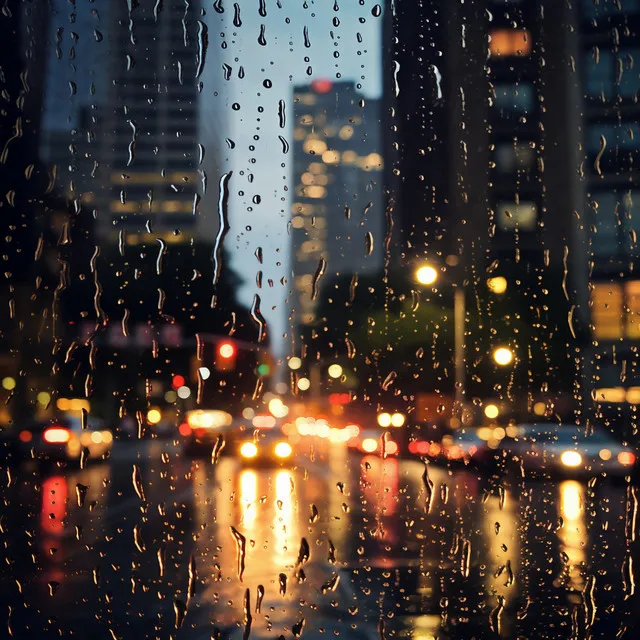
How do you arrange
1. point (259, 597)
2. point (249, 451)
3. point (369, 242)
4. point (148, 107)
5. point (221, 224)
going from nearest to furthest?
point (259, 597)
point (221, 224)
point (148, 107)
point (369, 242)
point (249, 451)

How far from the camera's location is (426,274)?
997 centimetres

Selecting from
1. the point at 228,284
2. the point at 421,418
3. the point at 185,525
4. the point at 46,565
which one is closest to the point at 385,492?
the point at 421,418

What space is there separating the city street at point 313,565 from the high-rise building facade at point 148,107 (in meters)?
2.01

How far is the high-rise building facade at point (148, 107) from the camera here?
7152 millimetres

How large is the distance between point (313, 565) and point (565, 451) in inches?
373

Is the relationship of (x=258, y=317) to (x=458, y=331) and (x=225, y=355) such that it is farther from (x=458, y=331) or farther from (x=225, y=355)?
(x=458, y=331)

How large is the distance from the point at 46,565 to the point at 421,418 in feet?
22.9

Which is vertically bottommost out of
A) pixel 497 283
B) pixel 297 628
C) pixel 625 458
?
pixel 625 458

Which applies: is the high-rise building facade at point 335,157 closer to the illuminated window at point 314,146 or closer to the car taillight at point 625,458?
the illuminated window at point 314,146

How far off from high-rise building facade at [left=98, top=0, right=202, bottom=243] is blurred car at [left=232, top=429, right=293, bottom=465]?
4.74 metres

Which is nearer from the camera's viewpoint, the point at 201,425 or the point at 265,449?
the point at 201,425

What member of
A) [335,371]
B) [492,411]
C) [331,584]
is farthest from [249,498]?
[492,411]

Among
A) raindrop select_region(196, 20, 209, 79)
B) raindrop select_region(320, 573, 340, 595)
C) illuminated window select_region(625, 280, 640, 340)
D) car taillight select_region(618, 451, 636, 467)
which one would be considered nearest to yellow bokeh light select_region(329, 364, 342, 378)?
raindrop select_region(320, 573, 340, 595)

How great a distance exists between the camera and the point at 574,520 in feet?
36.2
